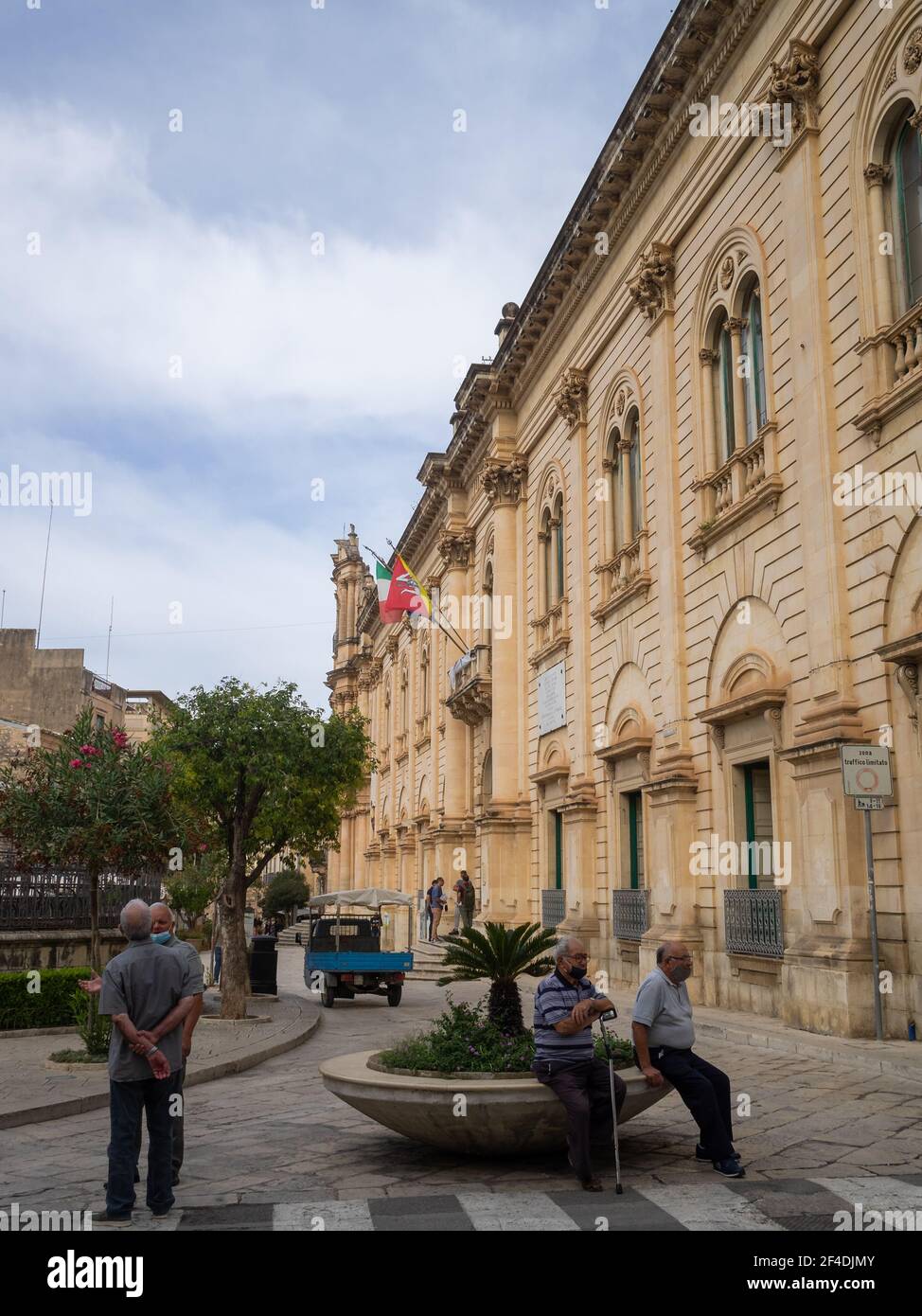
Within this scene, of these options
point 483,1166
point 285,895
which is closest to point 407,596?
point 483,1166

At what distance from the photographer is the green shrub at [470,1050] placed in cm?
766

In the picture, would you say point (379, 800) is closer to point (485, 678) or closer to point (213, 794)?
point (485, 678)

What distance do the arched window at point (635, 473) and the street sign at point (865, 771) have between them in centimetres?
975

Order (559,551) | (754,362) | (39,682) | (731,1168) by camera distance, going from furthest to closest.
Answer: (39,682) < (559,551) < (754,362) < (731,1168)

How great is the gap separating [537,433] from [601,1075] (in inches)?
898

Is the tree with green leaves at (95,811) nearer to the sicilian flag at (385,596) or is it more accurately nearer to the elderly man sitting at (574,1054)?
the elderly man sitting at (574,1054)

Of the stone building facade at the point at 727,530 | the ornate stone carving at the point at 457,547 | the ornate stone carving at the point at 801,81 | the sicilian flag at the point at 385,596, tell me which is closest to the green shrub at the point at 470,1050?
the stone building facade at the point at 727,530

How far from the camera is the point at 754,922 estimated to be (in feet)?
50.6

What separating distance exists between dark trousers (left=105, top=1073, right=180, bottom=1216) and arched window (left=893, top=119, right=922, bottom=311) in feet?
36.3

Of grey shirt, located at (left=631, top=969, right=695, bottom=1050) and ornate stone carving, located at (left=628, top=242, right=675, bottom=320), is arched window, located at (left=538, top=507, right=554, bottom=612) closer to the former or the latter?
ornate stone carving, located at (left=628, top=242, right=675, bottom=320)

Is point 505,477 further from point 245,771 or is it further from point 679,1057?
point 679,1057

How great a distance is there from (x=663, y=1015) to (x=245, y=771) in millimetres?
11924

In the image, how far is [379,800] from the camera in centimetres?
Answer: 5347

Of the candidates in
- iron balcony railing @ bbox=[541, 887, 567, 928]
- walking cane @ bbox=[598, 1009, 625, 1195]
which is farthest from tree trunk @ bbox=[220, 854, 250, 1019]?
walking cane @ bbox=[598, 1009, 625, 1195]
